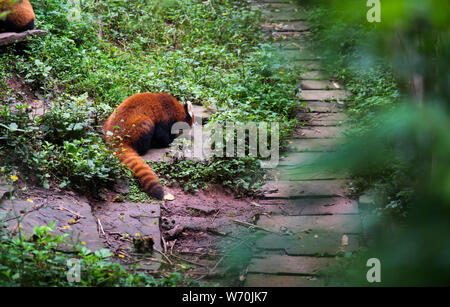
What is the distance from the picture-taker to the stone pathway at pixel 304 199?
1.11m

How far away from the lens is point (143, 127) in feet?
17.9

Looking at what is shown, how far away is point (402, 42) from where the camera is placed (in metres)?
0.95

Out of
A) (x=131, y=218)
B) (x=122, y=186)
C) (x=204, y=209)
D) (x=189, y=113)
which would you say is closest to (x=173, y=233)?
(x=131, y=218)

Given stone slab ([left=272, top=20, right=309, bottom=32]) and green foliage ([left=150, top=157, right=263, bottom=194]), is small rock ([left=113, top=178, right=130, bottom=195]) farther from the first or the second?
stone slab ([left=272, top=20, right=309, bottom=32])

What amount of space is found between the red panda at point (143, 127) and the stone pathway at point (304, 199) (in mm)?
1308

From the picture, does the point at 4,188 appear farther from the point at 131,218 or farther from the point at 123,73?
the point at 123,73

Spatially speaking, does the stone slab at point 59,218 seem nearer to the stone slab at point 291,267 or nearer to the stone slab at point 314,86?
the stone slab at point 291,267

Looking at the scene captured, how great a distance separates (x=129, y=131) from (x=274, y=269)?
2.62m

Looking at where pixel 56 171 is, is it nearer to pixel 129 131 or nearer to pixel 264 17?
pixel 129 131

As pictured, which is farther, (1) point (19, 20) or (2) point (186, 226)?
(1) point (19, 20)

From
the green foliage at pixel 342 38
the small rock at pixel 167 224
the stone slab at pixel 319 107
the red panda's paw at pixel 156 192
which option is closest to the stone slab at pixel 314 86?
the stone slab at pixel 319 107

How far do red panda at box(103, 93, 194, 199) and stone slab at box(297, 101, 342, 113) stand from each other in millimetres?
1550

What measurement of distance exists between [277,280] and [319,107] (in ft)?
11.6

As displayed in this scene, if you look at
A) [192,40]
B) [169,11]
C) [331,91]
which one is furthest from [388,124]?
[169,11]
